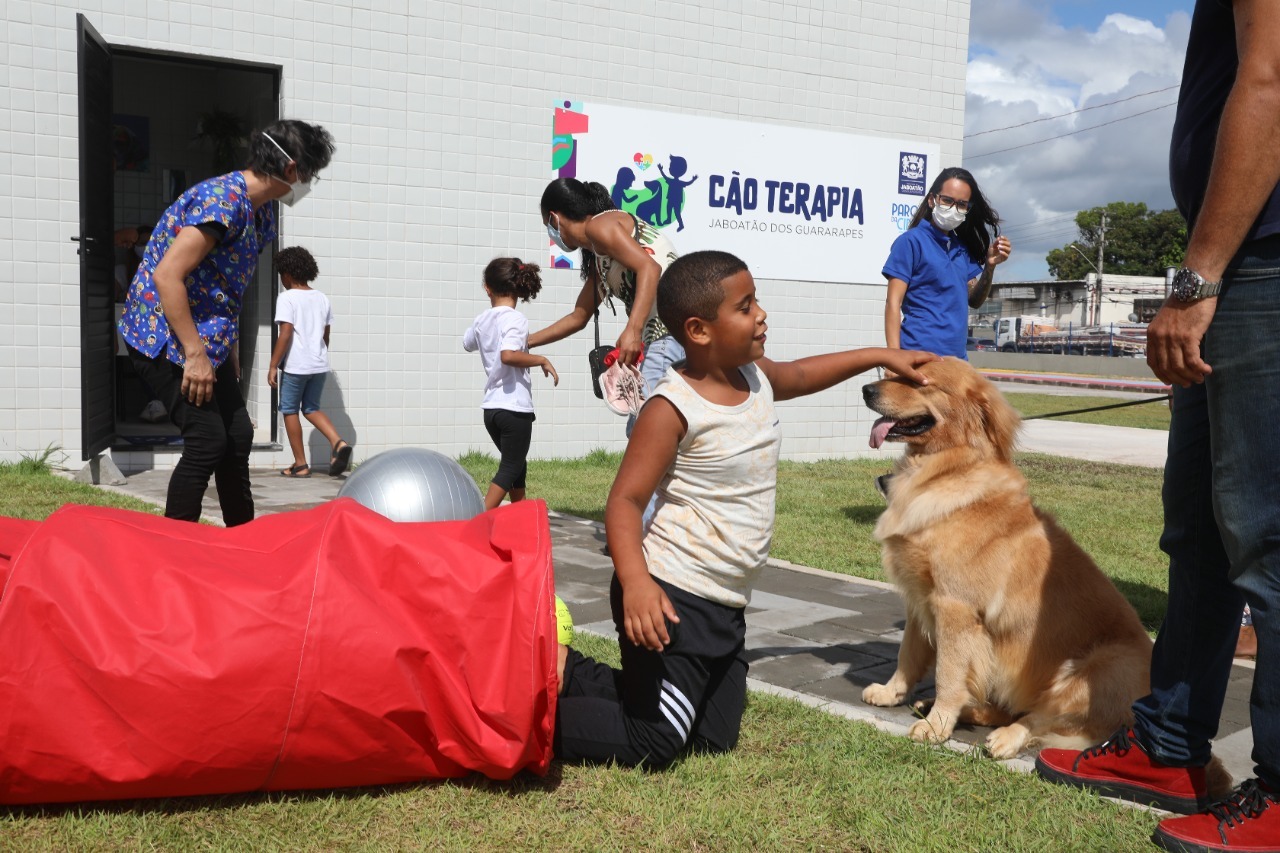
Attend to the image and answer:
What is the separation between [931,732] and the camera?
11.8ft

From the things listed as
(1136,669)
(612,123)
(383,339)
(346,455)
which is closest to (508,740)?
(1136,669)

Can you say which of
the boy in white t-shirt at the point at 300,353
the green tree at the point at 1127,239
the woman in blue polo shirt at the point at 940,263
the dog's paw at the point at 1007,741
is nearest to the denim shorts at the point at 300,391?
the boy in white t-shirt at the point at 300,353

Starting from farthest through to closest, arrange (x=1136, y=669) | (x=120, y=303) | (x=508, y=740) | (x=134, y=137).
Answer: (x=134, y=137) < (x=120, y=303) < (x=1136, y=669) < (x=508, y=740)

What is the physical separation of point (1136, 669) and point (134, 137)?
13412mm

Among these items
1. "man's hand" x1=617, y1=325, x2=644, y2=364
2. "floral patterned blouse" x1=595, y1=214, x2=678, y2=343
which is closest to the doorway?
"floral patterned blouse" x1=595, y1=214, x2=678, y2=343

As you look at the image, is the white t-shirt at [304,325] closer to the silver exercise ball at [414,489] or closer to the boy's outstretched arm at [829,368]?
the silver exercise ball at [414,489]

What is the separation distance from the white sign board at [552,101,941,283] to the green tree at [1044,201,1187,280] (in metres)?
79.4

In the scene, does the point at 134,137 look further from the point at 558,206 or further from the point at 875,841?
the point at 875,841

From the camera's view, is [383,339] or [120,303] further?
[120,303]

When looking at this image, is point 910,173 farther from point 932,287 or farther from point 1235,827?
point 1235,827

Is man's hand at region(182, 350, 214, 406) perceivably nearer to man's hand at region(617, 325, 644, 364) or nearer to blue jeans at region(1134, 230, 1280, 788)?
man's hand at region(617, 325, 644, 364)

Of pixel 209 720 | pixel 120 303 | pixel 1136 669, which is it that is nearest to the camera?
pixel 209 720

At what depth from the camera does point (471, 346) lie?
26.1 ft

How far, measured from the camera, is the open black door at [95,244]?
8477 mm
